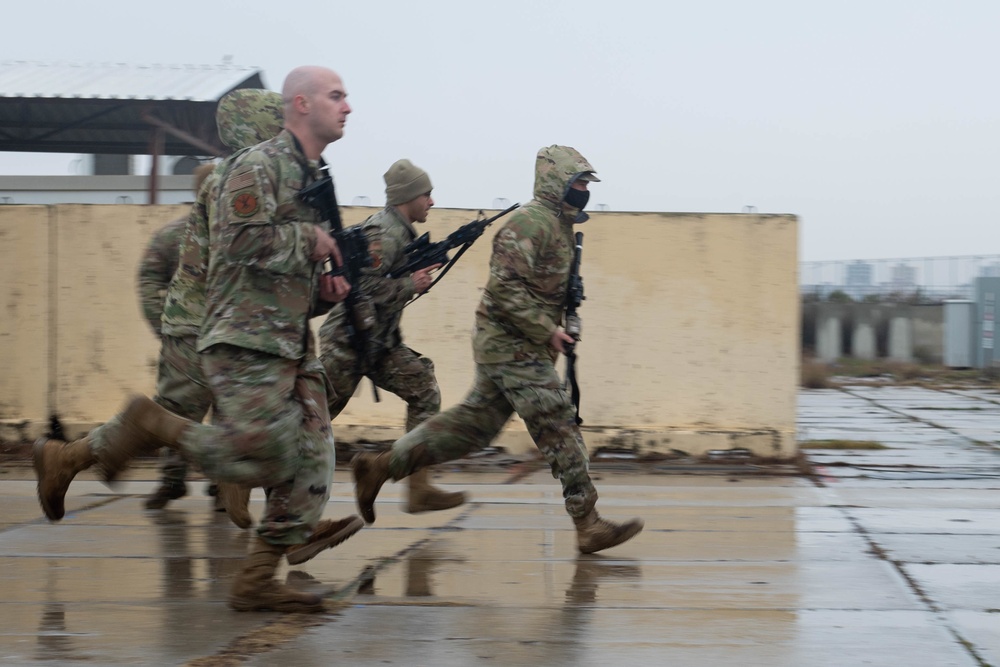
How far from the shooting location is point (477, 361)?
221 inches

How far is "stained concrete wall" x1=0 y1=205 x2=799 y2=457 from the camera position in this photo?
870 cm

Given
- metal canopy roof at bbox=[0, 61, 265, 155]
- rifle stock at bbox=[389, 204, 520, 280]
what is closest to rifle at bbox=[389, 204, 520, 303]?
rifle stock at bbox=[389, 204, 520, 280]

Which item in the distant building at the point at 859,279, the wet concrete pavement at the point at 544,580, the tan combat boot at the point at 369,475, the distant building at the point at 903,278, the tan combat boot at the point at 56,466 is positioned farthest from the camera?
the distant building at the point at 859,279

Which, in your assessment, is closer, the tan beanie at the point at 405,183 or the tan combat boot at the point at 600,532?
the tan combat boot at the point at 600,532

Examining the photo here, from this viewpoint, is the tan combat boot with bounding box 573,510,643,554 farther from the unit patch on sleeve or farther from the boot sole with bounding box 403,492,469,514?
the unit patch on sleeve

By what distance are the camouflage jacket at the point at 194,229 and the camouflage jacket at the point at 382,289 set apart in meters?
0.77

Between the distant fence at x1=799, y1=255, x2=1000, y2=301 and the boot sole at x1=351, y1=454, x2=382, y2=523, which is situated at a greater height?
the distant fence at x1=799, y1=255, x2=1000, y2=301

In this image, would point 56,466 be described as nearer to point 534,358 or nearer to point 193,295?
point 193,295

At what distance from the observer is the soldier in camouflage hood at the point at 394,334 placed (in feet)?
20.0

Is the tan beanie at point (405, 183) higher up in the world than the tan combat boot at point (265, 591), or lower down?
higher up

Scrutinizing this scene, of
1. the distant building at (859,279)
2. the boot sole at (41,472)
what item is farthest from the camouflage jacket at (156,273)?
the distant building at (859,279)

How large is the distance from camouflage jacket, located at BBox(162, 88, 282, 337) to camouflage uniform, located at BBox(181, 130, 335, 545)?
3.45ft

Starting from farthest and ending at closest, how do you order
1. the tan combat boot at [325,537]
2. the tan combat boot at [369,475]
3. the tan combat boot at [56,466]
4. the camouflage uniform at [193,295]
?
the tan combat boot at [369,475]
the camouflage uniform at [193,295]
the tan combat boot at [56,466]
the tan combat boot at [325,537]

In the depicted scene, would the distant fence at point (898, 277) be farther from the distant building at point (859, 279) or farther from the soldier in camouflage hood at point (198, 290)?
the soldier in camouflage hood at point (198, 290)
